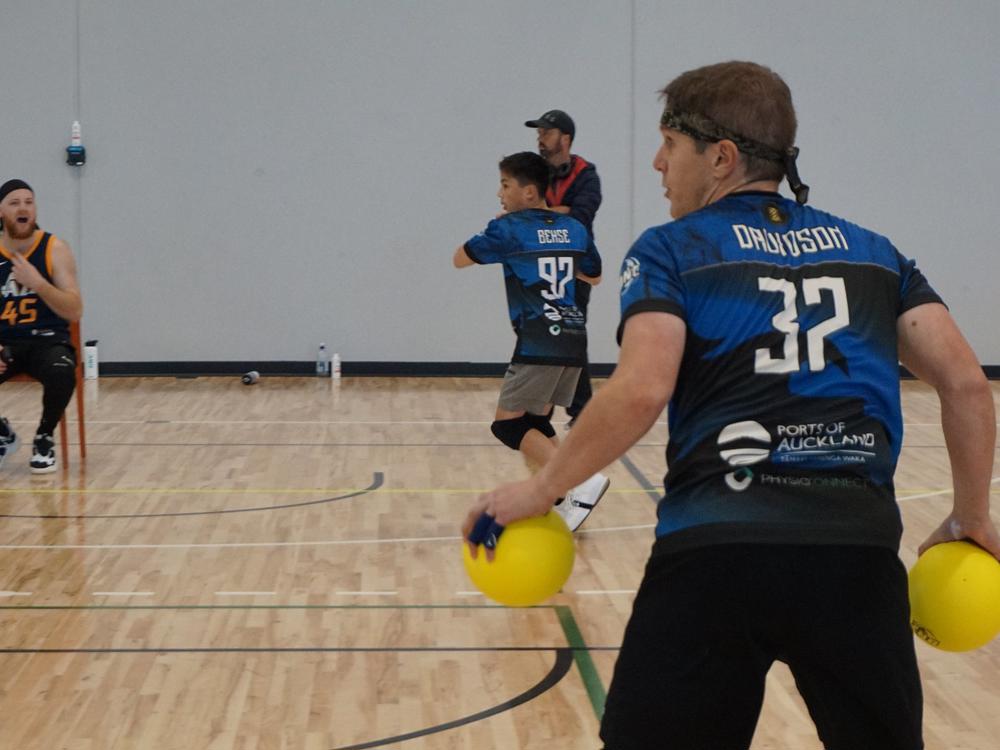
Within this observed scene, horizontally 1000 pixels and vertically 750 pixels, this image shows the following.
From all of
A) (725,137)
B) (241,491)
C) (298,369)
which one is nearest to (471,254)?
(241,491)

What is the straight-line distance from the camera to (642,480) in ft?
23.0

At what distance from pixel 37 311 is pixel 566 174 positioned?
287 centimetres

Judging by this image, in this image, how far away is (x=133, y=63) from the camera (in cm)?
1070

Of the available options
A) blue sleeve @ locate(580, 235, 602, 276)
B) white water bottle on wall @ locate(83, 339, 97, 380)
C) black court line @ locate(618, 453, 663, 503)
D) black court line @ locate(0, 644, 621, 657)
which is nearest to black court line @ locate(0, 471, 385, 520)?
black court line @ locate(618, 453, 663, 503)

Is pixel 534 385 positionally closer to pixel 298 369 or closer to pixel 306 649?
pixel 306 649

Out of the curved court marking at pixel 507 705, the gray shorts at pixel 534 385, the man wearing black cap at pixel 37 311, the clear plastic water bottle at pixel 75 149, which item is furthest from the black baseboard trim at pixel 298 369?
the curved court marking at pixel 507 705

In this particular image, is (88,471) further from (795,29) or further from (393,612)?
(795,29)

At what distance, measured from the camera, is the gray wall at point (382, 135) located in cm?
1073

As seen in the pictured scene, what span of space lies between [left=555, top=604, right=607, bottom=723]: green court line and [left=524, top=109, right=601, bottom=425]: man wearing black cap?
95.3 inches

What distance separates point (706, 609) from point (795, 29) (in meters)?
10.0

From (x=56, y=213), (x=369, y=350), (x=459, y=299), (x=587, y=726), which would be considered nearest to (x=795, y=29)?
(x=459, y=299)

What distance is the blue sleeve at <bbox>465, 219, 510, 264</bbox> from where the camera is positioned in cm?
550

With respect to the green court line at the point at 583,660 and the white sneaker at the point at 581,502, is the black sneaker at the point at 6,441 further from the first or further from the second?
the green court line at the point at 583,660

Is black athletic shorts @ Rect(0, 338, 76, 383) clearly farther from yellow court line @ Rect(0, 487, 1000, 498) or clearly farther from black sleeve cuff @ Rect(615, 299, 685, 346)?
black sleeve cuff @ Rect(615, 299, 685, 346)
